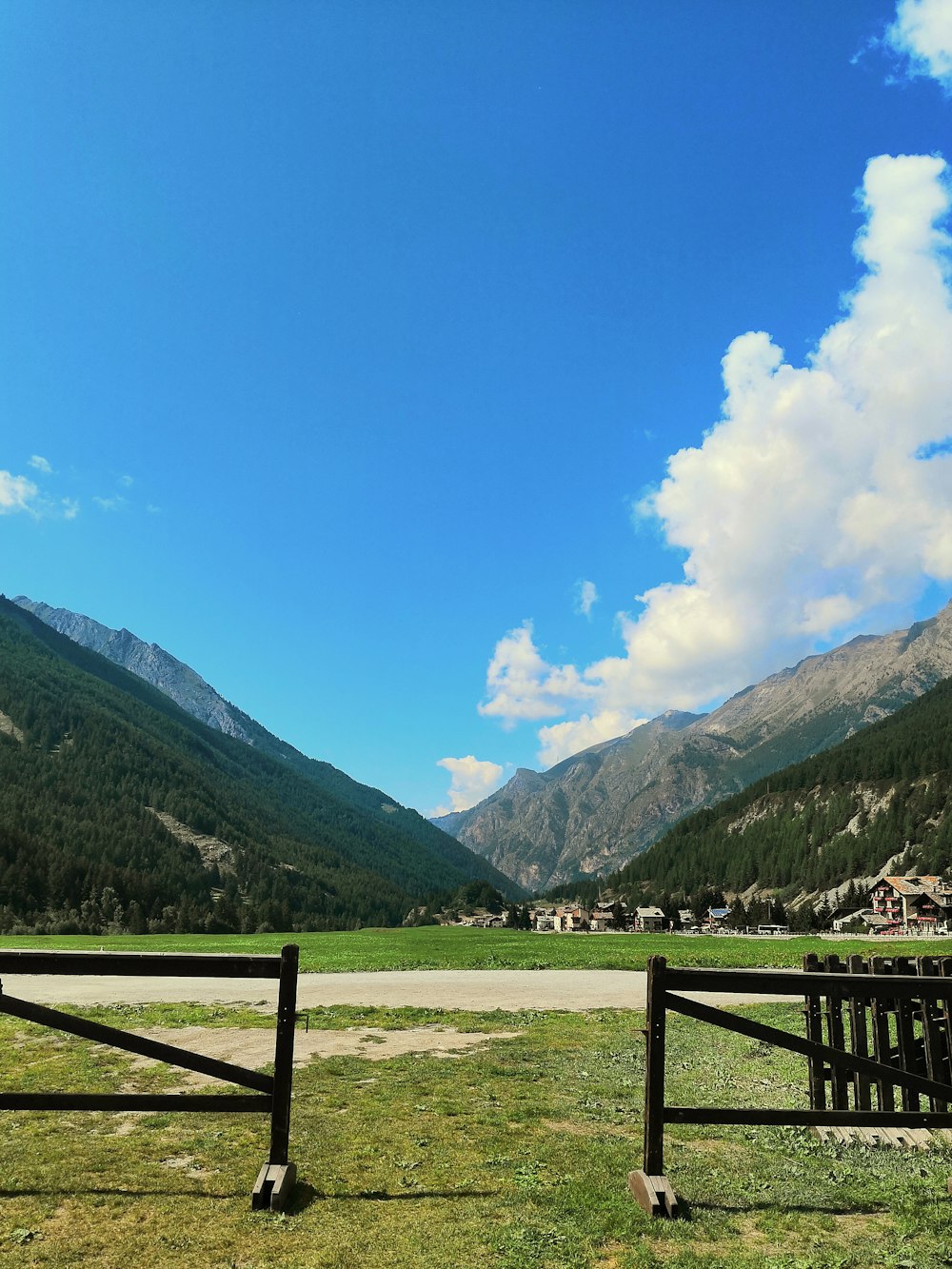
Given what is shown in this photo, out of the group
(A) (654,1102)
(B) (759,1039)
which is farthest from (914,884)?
(A) (654,1102)

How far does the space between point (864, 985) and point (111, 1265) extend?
8241 mm

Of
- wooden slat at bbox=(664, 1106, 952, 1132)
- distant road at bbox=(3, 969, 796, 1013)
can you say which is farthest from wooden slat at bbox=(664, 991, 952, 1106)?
distant road at bbox=(3, 969, 796, 1013)

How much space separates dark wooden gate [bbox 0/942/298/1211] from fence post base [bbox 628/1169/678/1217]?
12.4ft

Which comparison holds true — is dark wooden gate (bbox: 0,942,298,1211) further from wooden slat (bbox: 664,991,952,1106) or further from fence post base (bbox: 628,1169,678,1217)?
wooden slat (bbox: 664,991,952,1106)

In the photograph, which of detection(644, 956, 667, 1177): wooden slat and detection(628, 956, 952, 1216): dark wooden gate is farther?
detection(644, 956, 667, 1177): wooden slat

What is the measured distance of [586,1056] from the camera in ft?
52.0

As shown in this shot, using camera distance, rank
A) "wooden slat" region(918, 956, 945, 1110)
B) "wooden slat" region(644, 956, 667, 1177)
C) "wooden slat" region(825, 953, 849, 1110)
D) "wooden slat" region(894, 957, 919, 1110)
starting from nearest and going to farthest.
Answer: "wooden slat" region(644, 956, 667, 1177) < "wooden slat" region(918, 956, 945, 1110) < "wooden slat" region(894, 957, 919, 1110) < "wooden slat" region(825, 953, 849, 1110)

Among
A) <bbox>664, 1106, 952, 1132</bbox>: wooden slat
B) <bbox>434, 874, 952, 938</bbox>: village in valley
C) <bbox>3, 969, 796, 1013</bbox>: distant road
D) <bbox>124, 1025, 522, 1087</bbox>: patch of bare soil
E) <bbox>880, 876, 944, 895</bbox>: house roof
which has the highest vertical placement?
<bbox>664, 1106, 952, 1132</bbox>: wooden slat

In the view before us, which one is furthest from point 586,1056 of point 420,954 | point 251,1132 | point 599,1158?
point 420,954

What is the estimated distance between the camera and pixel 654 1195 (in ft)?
25.3

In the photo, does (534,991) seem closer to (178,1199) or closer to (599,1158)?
(599,1158)

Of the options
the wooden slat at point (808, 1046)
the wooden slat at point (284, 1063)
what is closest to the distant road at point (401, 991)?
the wooden slat at point (808, 1046)

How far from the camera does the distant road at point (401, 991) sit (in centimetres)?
2408

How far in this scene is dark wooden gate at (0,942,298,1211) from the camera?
7785 millimetres
